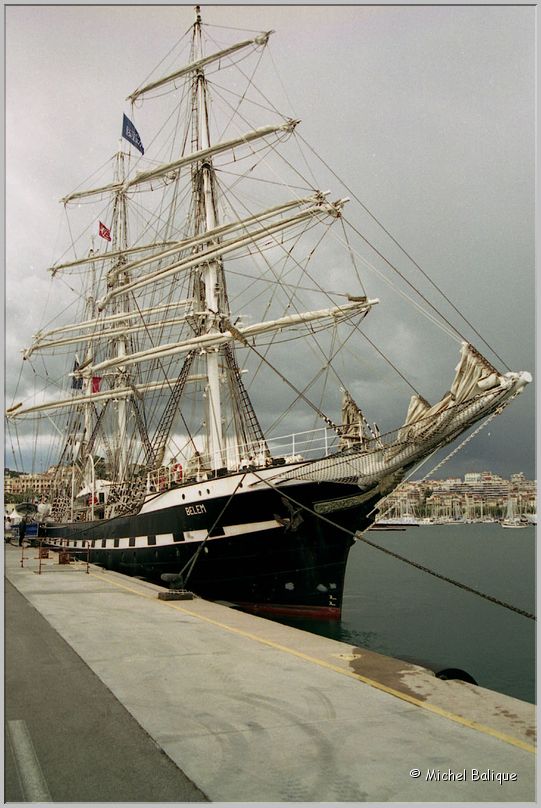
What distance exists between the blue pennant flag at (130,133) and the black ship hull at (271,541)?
12.8m

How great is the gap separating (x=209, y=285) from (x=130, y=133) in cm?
621

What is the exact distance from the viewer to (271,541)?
54.2 feet

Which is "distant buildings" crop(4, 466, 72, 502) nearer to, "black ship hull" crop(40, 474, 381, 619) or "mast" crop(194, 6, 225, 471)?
"mast" crop(194, 6, 225, 471)

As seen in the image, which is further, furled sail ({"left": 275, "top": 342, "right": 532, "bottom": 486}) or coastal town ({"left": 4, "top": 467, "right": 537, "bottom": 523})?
coastal town ({"left": 4, "top": 467, "right": 537, "bottom": 523})

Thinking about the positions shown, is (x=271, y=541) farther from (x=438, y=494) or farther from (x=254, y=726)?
(x=438, y=494)

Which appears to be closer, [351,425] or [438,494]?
[351,425]

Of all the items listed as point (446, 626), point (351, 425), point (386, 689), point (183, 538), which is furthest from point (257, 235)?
point (386, 689)

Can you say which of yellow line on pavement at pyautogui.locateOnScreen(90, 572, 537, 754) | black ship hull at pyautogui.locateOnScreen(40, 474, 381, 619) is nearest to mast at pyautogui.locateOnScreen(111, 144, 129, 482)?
black ship hull at pyautogui.locateOnScreen(40, 474, 381, 619)

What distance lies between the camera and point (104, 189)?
1523 inches

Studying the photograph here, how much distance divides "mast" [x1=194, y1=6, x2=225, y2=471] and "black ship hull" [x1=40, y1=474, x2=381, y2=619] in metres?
2.43

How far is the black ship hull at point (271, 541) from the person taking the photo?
53.6ft

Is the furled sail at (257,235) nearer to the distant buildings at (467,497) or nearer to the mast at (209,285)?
the mast at (209,285)

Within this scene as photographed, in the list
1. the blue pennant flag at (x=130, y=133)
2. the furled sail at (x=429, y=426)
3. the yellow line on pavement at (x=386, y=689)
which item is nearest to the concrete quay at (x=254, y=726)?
the yellow line on pavement at (x=386, y=689)

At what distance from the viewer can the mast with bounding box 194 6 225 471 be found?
2064 centimetres
